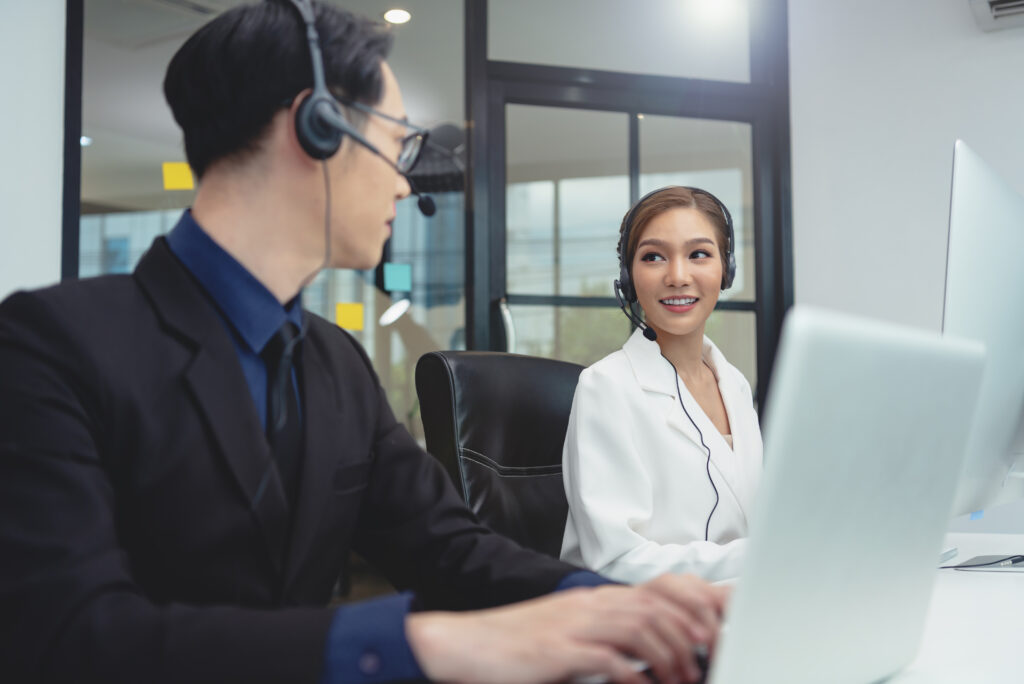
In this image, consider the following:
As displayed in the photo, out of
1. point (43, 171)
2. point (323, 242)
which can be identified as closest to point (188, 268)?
point (323, 242)

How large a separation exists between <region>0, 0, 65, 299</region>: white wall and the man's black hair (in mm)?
1790

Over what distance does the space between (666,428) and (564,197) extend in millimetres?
1826

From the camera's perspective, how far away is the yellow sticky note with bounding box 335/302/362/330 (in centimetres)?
312

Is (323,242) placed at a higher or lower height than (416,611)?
higher

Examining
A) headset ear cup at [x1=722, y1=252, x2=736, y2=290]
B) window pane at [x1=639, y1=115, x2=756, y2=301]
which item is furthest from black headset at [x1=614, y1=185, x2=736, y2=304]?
window pane at [x1=639, y1=115, x2=756, y2=301]

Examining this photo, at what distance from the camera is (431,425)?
1.45 meters

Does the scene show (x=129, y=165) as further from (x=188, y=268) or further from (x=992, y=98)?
(x=992, y=98)

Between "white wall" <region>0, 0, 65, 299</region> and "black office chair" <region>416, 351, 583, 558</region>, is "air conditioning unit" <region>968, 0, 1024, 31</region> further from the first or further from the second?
"white wall" <region>0, 0, 65, 299</region>

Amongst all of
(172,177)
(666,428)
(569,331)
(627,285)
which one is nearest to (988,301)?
(666,428)

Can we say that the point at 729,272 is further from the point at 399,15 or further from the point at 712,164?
the point at 399,15

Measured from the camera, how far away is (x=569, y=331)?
3.14 metres

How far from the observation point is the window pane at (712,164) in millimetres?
3223

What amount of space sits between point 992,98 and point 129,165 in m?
2.86

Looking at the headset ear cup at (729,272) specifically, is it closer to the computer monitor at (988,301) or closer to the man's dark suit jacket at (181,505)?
the computer monitor at (988,301)
